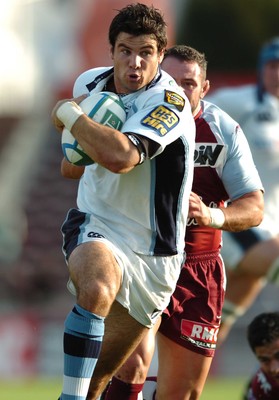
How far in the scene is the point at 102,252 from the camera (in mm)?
5879

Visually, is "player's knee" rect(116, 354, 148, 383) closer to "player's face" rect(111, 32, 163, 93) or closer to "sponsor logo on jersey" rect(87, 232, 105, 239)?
"sponsor logo on jersey" rect(87, 232, 105, 239)

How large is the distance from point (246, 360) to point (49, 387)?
3.12 meters

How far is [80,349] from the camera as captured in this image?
19.1ft

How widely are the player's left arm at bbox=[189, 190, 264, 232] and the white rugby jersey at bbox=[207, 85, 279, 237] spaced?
3.13m

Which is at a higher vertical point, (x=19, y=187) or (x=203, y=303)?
(x=203, y=303)

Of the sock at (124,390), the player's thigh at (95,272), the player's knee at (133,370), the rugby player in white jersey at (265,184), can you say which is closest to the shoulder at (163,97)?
the player's thigh at (95,272)

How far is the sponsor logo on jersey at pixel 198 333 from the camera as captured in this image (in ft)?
23.0

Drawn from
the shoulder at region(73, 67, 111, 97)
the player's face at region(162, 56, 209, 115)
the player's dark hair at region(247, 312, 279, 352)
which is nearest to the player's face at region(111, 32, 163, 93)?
the shoulder at region(73, 67, 111, 97)

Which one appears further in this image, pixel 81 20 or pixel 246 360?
pixel 81 20

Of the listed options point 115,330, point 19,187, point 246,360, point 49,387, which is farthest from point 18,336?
point 115,330

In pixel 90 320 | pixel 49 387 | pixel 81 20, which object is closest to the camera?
pixel 90 320

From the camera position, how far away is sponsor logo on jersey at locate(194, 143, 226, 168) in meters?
6.94

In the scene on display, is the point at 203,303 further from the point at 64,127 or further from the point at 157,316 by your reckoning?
the point at 64,127

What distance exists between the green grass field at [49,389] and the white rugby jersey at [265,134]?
2.58 meters
